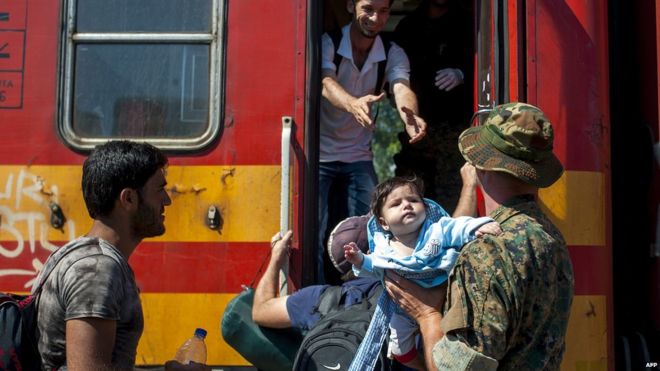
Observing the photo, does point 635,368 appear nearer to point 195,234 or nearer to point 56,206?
point 195,234

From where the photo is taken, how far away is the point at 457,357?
87.9 inches

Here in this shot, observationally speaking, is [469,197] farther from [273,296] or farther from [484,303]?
[484,303]

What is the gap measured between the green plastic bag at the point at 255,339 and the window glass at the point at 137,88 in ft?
2.87

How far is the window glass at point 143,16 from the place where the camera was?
3695mm

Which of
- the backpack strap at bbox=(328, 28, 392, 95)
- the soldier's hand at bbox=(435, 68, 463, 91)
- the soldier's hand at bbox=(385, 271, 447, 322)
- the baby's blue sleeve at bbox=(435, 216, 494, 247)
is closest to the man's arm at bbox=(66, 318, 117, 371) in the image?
the soldier's hand at bbox=(385, 271, 447, 322)

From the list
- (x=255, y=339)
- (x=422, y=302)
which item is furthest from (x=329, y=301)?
(x=422, y=302)

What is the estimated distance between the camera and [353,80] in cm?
420

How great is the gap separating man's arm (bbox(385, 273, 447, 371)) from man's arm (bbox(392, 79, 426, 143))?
0.87 metres

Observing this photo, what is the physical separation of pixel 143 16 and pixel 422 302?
191cm

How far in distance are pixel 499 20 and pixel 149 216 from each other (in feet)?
6.00

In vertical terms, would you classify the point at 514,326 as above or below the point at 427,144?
below

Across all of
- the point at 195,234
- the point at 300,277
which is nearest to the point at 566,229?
the point at 300,277

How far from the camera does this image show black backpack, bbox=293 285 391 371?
2.95 metres

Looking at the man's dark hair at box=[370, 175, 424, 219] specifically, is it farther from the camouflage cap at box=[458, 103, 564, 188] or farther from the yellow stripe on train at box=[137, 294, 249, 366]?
the yellow stripe on train at box=[137, 294, 249, 366]
